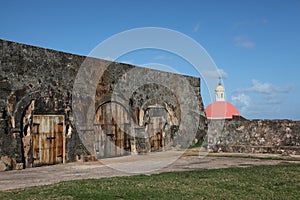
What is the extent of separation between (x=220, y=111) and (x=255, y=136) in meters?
16.7

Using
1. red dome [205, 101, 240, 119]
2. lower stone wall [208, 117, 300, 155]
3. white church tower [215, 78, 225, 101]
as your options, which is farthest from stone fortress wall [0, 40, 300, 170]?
white church tower [215, 78, 225, 101]

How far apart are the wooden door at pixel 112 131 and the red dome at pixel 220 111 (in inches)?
661

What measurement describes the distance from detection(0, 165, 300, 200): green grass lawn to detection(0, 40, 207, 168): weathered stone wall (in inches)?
152

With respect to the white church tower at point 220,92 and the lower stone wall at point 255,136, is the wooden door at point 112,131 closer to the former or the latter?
the lower stone wall at point 255,136

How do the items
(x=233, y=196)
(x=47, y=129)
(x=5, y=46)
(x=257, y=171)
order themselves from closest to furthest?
(x=233, y=196) < (x=257, y=171) < (x=5, y=46) < (x=47, y=129)

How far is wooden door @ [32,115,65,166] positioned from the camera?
11.0 meters

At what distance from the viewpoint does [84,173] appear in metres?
9.27

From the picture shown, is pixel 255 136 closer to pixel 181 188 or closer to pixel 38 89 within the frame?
pixel 38 89

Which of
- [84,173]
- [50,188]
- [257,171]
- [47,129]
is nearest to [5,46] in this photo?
[47,129]

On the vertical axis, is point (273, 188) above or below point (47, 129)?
below

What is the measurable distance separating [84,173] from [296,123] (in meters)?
8.51

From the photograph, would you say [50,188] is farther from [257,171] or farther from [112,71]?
[112,71]

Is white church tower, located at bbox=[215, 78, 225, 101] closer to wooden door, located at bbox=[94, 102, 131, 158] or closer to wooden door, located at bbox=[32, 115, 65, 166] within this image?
wooden door, located at bbox=[94, 102, 131, 158]

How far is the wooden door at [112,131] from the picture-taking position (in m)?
13.2
